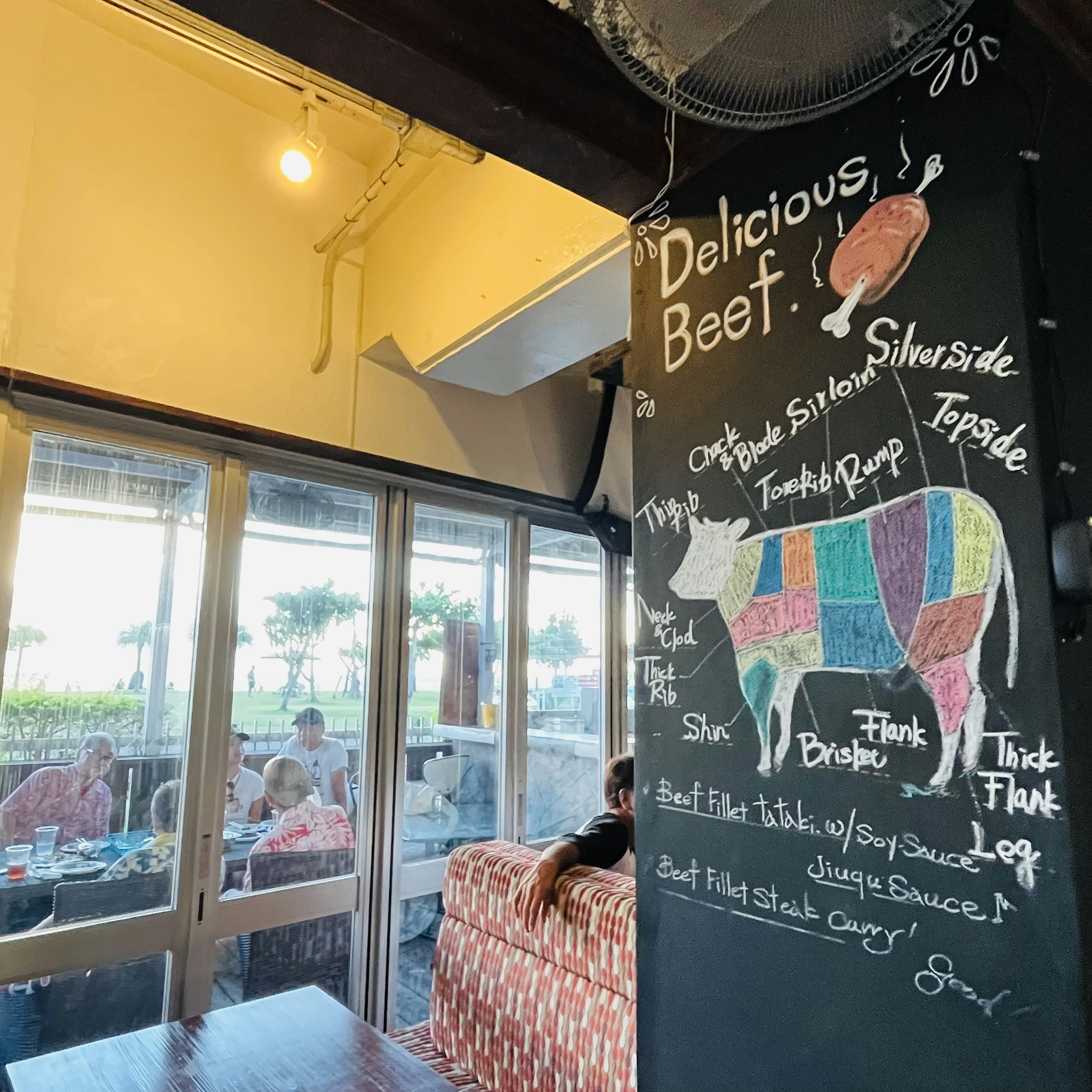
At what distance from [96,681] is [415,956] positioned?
61.8 inches

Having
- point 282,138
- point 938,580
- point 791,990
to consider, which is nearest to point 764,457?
point 938,580

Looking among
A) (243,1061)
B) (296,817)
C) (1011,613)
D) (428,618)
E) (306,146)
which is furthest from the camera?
(428,618)

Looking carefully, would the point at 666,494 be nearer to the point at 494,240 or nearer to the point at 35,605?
the point at 494,240

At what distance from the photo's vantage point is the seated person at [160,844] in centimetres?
232

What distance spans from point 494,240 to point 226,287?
1.00 m

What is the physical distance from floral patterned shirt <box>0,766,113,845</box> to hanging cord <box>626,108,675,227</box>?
2.23 metres

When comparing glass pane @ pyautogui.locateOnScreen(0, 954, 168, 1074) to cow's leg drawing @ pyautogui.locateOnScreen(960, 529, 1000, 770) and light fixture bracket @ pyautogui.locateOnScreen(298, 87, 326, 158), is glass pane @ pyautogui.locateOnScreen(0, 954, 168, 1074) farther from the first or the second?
light fixture bracket @ pyautogui.locateOnScreen(298, 87, 326, 158)

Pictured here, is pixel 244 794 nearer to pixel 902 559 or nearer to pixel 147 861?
Result: pixel 147 861

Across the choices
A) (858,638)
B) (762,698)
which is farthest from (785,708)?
(858,638)

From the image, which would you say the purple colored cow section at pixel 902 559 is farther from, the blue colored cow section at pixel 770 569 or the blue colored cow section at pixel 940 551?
the blue colored cow section at pixel 770 569

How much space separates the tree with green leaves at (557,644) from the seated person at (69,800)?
1.66 m

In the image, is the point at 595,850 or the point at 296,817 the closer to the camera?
the point at 595,850

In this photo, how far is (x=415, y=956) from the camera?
294cm

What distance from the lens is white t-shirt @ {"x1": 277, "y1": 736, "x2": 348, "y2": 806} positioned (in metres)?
2.71
